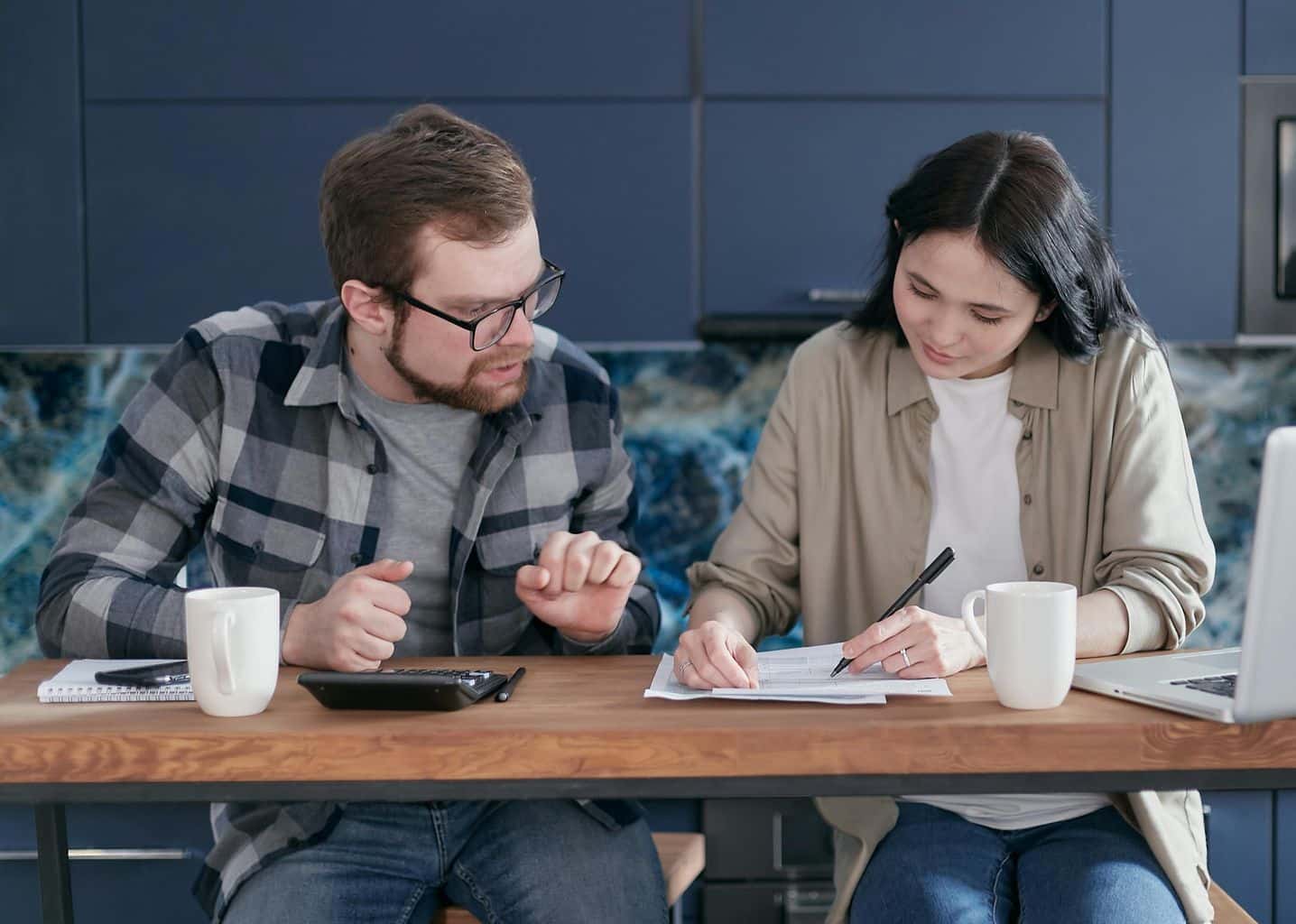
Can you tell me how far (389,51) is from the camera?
8.29 feet

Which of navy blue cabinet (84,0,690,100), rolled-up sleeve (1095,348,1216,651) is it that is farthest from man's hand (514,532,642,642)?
navy blue cabinet (84,0,690,100)

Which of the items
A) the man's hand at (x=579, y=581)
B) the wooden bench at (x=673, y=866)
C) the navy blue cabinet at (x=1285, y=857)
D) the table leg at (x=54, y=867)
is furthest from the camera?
the navy blue cabinet at (x=1285, y=857)

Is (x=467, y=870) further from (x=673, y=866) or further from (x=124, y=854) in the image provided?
(x=124, y=854)

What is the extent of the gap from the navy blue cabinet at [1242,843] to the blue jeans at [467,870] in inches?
49.8

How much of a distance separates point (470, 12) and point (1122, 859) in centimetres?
185

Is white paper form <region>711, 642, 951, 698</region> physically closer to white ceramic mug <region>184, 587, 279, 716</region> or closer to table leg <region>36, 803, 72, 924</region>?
white ceramic mug <region>184, 587, 279, 716</region>

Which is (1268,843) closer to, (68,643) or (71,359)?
(68,643)

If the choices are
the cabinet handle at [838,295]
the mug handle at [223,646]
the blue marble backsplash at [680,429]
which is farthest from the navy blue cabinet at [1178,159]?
the mug handle at [223,646]

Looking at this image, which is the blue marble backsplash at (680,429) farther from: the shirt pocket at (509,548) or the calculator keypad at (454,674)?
the calculator keypad at (454,674)

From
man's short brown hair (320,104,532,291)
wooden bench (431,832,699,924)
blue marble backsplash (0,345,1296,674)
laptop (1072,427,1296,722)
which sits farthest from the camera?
blue marble backsplash (0,345,1296,674)

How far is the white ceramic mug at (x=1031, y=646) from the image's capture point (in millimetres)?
1216

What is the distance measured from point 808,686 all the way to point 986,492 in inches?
23.4

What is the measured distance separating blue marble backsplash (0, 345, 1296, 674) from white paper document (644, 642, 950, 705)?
1.45 meters

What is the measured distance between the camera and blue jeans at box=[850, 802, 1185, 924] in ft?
4.52
